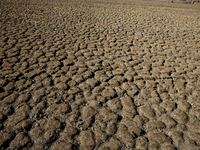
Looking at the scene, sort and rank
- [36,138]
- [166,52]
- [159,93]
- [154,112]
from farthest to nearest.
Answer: [166,52] → [159,93] → [154,112] → [36,138]

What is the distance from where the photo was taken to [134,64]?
132 inches

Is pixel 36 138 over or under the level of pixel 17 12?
under

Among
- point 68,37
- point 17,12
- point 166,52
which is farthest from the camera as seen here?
point 17,12

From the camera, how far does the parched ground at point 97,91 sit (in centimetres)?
180

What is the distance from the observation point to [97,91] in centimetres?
252

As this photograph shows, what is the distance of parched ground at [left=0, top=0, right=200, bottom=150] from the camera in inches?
70.9

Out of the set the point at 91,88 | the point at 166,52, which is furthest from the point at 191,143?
the point at 166,52

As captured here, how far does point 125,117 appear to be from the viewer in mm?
2082

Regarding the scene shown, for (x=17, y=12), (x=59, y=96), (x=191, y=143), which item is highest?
(x=17, y=12)

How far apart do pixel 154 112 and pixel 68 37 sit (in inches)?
134

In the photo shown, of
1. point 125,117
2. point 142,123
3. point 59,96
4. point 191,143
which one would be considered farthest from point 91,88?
point 191,143

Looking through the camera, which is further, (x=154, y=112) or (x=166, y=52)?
(x=166, y=52)

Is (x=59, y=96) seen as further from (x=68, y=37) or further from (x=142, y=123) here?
(x=68, y=37)

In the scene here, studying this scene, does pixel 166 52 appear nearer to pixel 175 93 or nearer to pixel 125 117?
pixel 175 93
